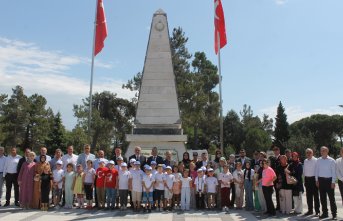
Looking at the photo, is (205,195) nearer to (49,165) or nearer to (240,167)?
(240,167)

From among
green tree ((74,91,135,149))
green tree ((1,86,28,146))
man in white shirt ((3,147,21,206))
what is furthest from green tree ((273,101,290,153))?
man in white shirt ((3,147,21,206))

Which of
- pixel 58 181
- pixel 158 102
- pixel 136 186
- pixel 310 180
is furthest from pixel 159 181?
pixel 158 102

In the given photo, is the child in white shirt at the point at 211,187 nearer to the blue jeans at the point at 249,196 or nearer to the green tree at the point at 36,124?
the blue jeans at the point at 249,196

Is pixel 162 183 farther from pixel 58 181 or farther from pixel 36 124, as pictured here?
pixel 36 124

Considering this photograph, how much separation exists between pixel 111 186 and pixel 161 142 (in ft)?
16.3

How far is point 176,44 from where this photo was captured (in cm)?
4069

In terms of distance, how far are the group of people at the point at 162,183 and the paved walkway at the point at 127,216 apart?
0.39m

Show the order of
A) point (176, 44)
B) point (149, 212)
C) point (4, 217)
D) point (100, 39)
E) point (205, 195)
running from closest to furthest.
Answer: point (4, 217), point (149, 212), point (205, 195), point (100, 39), point (176, 44)

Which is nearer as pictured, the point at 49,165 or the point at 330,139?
the point at 49,165

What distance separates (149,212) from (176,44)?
32794 millimetres

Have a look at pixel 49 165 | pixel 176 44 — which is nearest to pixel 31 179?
pixel 49 165

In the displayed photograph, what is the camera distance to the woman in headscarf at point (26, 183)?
31.8 feet

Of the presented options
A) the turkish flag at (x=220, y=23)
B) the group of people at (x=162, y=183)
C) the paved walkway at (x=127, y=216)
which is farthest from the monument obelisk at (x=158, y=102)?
the paved walkway at (x=127, y=216)

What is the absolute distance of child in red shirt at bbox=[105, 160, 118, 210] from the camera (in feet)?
31.9
